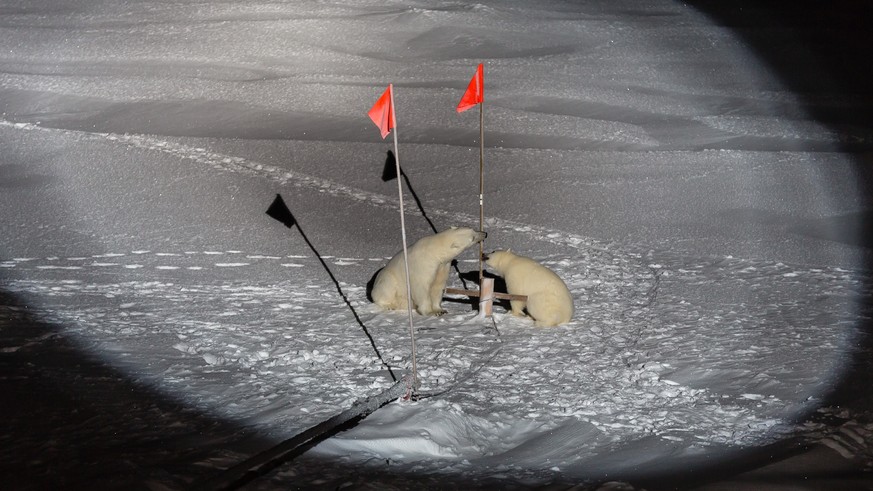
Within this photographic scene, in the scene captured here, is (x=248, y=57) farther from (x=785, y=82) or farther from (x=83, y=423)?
(x=83, y=423)

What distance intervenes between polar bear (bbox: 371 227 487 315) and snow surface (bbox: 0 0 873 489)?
0.12m

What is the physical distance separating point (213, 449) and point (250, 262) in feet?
9.22

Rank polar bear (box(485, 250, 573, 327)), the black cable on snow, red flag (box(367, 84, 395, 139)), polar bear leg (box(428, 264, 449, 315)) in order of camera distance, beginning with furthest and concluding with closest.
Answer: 1. polar bear leg (box(428, 264, 449, 315))
2. polar bear (box(485, 250, 573, 327))
3. red flag (box(367, 84, 395, 139))
4. the black cable on snow

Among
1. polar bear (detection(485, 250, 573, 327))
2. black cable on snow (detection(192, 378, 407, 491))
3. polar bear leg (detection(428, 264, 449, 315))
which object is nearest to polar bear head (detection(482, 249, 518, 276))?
polar bear (detection(485, 250, 573, 327))

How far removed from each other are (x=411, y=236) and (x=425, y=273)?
5.93 ft

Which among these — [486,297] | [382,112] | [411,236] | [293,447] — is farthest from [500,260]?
[293,447]

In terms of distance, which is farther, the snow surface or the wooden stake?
the wooden stake

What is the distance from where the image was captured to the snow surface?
12.0 feet

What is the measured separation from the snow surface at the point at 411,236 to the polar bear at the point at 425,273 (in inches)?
4.9

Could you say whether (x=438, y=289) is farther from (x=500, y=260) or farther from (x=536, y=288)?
(x=536, y=288)

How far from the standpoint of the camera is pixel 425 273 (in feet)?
16.6

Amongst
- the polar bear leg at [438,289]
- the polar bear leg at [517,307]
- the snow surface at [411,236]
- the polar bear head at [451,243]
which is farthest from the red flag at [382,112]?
the polar bear leg at [517,307]

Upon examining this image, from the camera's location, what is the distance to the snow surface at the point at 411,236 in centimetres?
365

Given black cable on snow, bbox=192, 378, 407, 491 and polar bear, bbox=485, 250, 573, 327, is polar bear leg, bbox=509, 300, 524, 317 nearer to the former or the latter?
polar bear, bbox=485, 250, 573, 327
